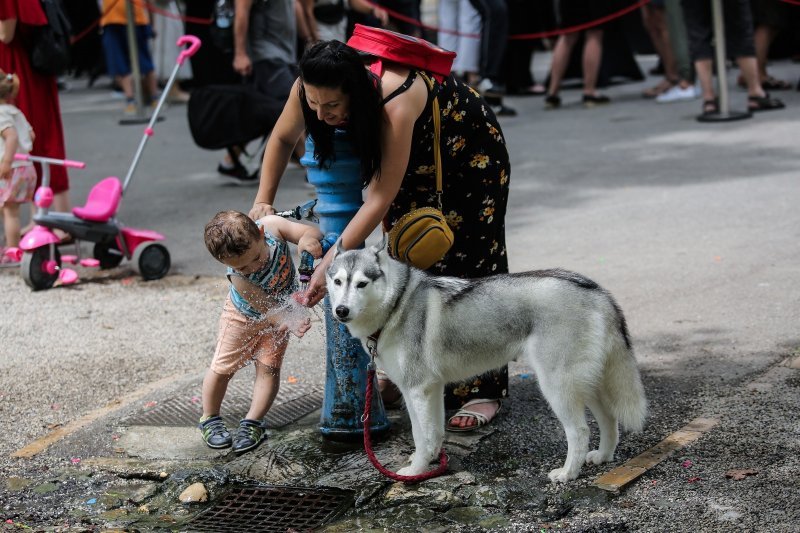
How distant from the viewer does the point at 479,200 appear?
4.82 metres

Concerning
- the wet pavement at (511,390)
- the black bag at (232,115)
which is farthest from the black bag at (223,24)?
the wet pavement at (511,390)

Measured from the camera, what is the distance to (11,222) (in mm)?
8125

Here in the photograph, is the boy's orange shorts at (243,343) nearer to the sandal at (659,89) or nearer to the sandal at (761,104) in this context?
the sandal at (761,104)

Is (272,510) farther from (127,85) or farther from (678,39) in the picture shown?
(127,85)

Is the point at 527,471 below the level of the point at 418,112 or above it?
below

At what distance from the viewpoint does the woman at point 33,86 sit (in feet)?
26.4

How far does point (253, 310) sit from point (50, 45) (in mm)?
4425

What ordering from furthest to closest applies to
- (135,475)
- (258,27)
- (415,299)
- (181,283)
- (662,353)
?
(258,27), (181,283), (662,353), (135,475), (415,299)

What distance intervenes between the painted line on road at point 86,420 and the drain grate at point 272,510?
3.57 ft

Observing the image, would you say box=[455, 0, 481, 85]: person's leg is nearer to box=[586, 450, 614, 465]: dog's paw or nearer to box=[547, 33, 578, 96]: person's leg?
box=[547, 33, 578, 96]: person's leg

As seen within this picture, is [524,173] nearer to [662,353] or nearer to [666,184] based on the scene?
[666,184]

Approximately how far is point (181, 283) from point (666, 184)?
4.09 meters

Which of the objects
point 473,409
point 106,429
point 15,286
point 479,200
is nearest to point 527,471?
point 473,409

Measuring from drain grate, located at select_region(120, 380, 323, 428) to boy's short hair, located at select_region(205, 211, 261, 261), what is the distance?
1.02 metres
